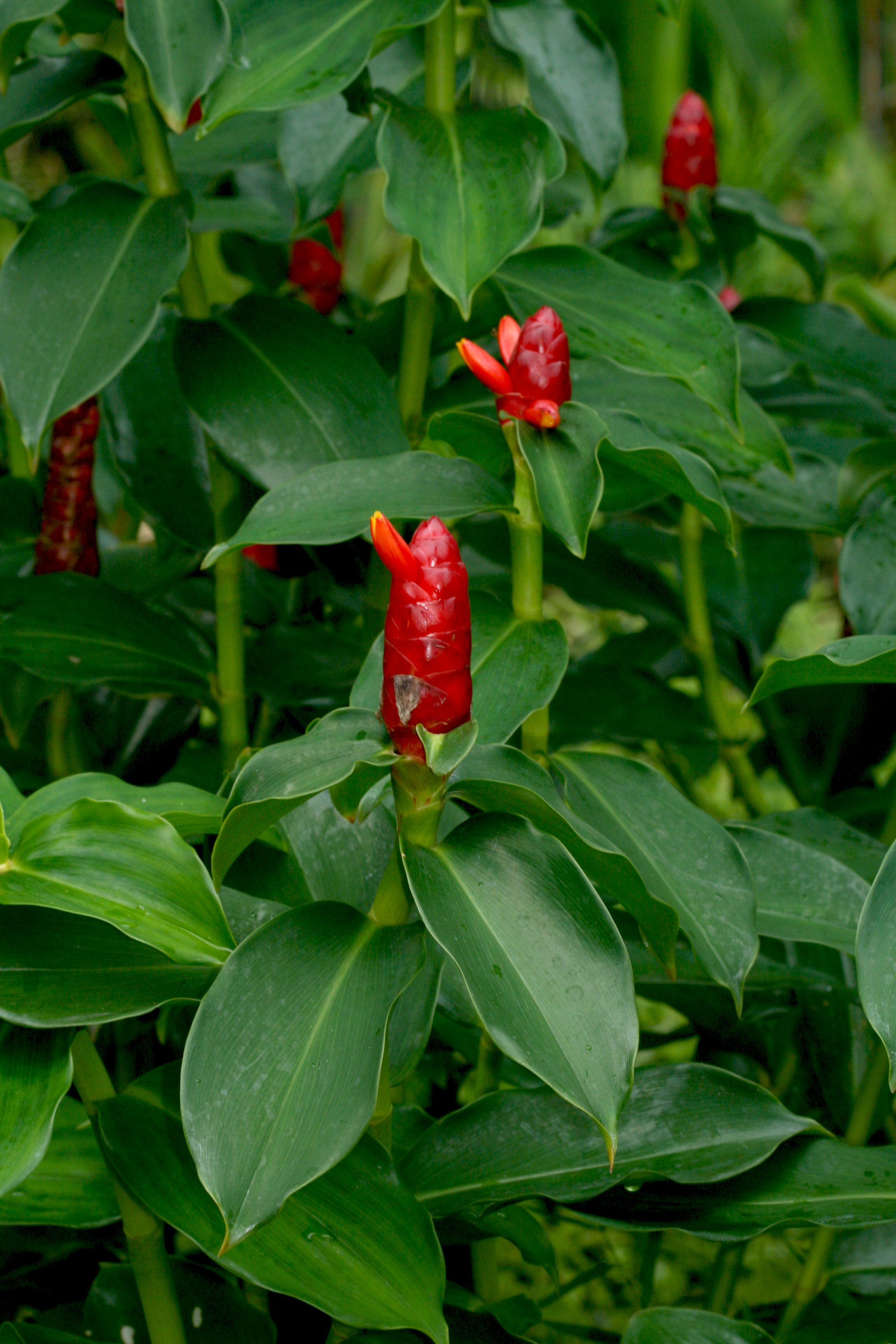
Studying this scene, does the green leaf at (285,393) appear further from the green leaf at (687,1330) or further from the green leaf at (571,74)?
the green leaf at (687,1330)

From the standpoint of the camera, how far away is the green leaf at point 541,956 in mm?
436

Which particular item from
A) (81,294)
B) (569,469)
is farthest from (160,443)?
(569,469)

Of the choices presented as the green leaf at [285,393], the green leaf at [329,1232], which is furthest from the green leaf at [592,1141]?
the green leaf at [285,393]

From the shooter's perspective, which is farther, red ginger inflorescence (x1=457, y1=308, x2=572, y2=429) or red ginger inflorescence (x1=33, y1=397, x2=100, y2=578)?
red ginger inflorescence (x1=33, y1=397, x2=100, y2=578)

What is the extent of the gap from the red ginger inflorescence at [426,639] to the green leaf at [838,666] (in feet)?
0.52

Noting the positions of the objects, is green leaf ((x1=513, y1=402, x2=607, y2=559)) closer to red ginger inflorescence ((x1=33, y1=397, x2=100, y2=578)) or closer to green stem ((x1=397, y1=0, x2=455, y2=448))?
green stem ((x1=397, y1=0, x2=455, y2=448))

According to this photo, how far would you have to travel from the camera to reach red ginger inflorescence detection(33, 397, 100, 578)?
83 centimetres

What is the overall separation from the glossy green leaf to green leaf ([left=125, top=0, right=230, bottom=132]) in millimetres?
435

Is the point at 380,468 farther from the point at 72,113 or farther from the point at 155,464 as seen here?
the point at 72,113

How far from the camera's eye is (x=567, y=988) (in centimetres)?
45

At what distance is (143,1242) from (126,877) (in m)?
0.25

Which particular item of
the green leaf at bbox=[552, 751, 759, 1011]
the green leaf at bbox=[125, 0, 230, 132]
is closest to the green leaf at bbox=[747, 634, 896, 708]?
the green leaf at bbox=[552, 751, 759, 1011]

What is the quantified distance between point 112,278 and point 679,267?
1.67ft

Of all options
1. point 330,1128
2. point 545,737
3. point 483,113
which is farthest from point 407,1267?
point 483,113
